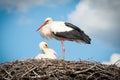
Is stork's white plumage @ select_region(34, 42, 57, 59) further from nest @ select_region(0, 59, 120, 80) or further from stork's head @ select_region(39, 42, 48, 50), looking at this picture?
nest @ select_region(0, 59, 120, 80)

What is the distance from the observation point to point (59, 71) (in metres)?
9.12

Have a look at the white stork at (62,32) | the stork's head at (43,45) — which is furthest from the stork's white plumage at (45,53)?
the white stork at (62,32)

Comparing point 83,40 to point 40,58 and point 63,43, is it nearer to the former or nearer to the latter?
point 63,43

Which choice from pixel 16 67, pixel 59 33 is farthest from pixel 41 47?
pixel 16 67

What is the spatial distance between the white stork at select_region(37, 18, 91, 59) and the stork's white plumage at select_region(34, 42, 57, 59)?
678mm

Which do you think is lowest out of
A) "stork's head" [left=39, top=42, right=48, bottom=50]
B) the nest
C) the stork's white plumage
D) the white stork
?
the nest

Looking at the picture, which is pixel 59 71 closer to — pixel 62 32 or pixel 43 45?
pixel 43 45

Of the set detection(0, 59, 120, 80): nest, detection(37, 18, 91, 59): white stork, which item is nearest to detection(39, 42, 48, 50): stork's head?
detection(37, 18, 91, 59): white stork

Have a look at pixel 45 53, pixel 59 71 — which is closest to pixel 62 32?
pixel 45 53

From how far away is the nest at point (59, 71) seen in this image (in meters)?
9.10

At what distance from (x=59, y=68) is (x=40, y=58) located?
1.09 meters

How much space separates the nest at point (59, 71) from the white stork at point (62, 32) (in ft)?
6.80

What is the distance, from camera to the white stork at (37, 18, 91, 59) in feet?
37.8

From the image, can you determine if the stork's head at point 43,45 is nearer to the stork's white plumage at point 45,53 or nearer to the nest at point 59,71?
the stork's white plumage at point 45,53
